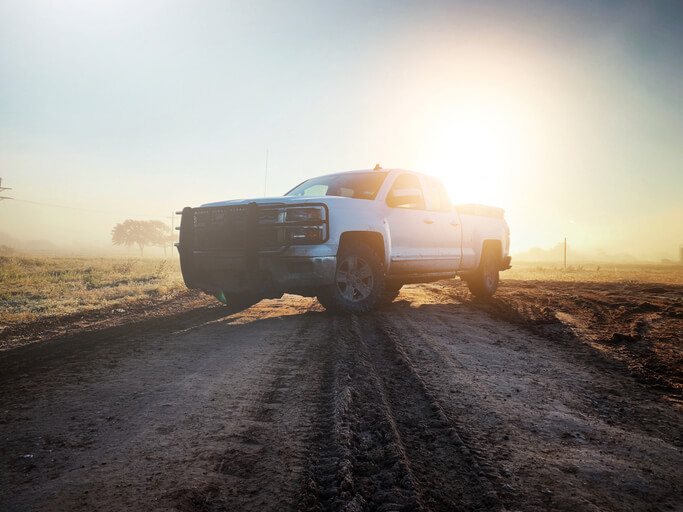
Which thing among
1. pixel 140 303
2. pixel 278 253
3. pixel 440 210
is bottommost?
pixel 140 303

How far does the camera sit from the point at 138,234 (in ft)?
372

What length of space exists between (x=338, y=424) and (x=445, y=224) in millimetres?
5965

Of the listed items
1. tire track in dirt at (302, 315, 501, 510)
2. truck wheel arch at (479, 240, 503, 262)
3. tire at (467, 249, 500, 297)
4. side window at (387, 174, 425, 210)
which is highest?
side window at (387, 174, 425, 210)

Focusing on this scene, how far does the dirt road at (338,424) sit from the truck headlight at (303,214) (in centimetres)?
157

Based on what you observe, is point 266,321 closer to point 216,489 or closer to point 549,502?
point 216,489

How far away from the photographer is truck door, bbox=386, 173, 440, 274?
6.93m

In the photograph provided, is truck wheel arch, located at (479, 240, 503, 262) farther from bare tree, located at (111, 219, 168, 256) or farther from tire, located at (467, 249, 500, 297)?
bare tree, located at (111, 219, 168, 256)

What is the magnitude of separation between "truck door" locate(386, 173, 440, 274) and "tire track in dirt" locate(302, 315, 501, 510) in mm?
3457

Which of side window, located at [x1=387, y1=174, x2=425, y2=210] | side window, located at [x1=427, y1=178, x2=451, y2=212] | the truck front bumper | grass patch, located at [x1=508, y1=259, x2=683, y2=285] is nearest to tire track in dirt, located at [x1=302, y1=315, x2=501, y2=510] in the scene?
the truck front bumper

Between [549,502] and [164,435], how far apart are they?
2.07 m

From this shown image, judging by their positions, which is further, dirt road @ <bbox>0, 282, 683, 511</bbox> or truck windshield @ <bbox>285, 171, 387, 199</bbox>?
truck windshield @ <bbox>285, 171, 387, 199</bbox>

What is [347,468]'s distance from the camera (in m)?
2.11

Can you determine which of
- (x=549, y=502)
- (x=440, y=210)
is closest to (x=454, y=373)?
(x=549, y=502)

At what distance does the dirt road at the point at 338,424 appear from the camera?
1955 millimetres
